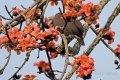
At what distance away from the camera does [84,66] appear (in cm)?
305

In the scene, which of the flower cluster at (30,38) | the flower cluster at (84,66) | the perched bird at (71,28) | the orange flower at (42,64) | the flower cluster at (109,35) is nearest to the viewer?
the flower cluster at (84,66)

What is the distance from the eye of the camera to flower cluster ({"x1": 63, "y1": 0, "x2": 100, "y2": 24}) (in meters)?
3.45

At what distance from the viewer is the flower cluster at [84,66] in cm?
300

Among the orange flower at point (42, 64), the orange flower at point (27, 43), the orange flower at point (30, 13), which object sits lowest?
the orange flower at point (42, 64)

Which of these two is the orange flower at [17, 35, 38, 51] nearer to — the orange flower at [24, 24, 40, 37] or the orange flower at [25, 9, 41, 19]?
the orange flower at [24, 24, 40, 37]

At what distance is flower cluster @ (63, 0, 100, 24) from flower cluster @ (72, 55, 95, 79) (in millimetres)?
467

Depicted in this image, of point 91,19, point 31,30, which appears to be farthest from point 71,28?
point 31,30

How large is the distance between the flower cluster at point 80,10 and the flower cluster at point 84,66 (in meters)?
0.47

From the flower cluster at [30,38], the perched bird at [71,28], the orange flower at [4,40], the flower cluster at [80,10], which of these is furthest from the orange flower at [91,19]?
the orange flower at [4,40]

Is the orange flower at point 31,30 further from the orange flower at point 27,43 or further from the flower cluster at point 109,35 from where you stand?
the flower cluster at point 109,35

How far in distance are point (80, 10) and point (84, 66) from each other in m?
0.68

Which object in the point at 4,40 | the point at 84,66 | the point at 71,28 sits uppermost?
the point at 71,28

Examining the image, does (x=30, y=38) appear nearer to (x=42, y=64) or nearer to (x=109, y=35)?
(x=42, y=64)

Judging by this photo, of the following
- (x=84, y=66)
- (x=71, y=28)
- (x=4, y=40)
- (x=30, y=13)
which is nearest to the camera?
(x=84, y=66)
